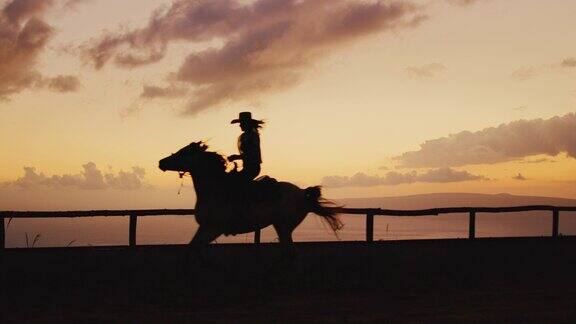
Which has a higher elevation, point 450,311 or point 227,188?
point 227,188

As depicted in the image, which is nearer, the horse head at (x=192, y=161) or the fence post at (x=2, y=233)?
the horse head at (x=192, y=161)

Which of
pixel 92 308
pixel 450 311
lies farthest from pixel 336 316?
pixel 92 308

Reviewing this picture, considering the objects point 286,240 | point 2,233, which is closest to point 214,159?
point 286,240

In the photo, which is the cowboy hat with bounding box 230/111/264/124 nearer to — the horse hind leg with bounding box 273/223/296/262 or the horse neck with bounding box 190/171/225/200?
the horse neck with bounding box 190/171/225/200

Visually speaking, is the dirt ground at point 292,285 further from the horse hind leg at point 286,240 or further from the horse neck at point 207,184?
the horse neck at point 207,184

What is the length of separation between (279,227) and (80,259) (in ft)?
13.9

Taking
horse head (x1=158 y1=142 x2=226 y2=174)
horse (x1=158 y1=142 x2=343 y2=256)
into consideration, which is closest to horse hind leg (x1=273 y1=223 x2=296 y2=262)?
horse (x1=158 y1=142 x2=343 y2=256)

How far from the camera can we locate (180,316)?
25.6ft

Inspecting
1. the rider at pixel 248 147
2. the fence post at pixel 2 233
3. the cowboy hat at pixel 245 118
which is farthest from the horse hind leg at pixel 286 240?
the fence post at pixel 2 233

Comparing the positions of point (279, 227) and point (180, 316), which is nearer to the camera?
point (180, 316)

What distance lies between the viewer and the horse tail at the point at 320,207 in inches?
444

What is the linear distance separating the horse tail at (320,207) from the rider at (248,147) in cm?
104

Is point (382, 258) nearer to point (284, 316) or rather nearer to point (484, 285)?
point (484, 285)

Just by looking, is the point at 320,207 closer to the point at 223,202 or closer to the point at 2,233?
the point at 223,202
